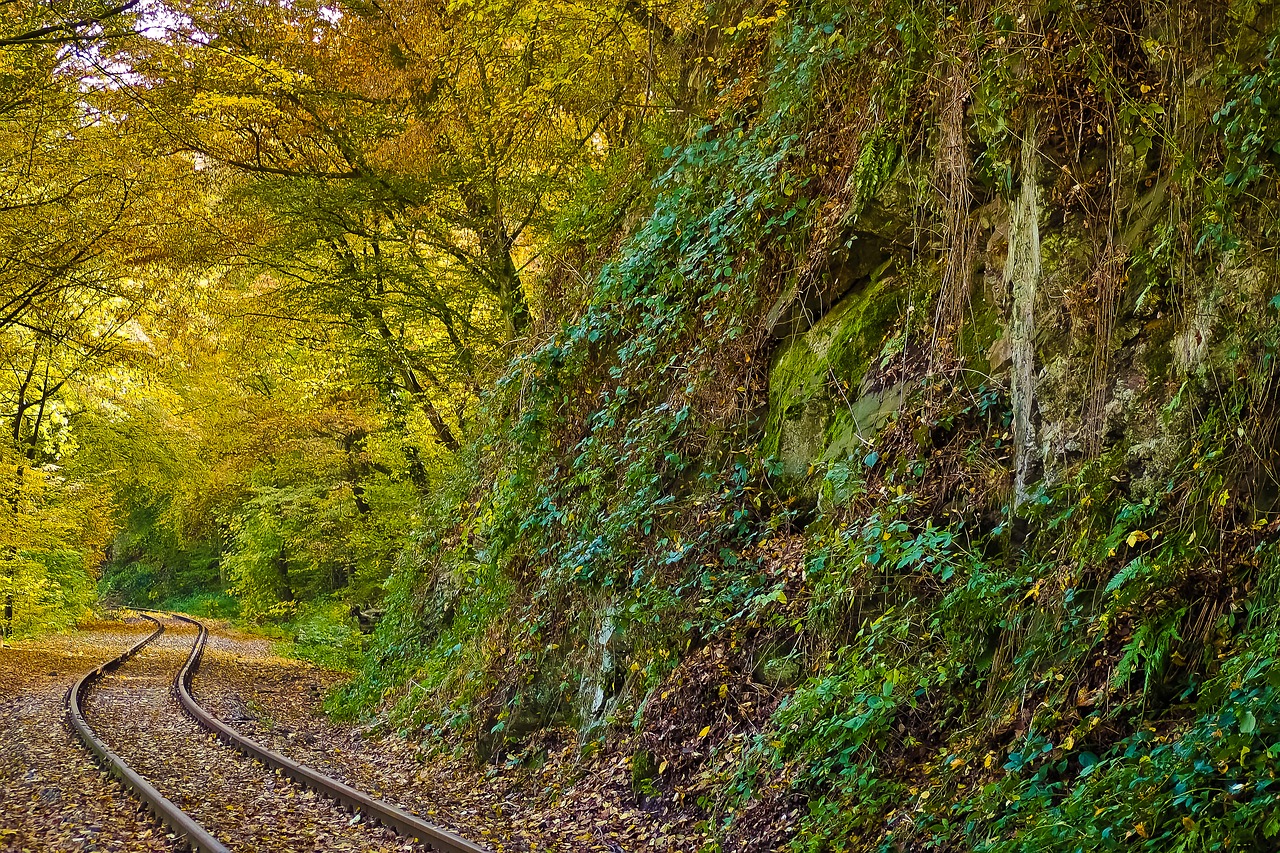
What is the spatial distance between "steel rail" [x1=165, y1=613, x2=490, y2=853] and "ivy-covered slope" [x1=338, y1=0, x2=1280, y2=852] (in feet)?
4.74

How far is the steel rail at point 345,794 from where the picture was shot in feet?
20.7

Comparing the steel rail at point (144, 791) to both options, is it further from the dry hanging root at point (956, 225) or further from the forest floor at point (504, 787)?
the dry hanging root at point (956, 225)

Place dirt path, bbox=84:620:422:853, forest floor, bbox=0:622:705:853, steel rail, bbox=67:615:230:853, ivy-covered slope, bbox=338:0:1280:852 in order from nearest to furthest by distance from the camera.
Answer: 1. ivy-covered slope, bbox=338:0:1280:852
2. steel rail, bbox=67:615:230:853
3. forest floor, bbox=0:622:705:853
4. dirt path, bbox=84:620:422:853

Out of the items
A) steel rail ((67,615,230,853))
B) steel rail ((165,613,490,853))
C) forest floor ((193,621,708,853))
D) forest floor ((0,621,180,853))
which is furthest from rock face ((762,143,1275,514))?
forest floor ((0,621,180,853))

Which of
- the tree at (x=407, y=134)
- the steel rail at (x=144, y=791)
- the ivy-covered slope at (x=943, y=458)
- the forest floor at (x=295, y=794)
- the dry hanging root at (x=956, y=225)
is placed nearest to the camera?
the ivy-covered slope at (x=943, y=458)

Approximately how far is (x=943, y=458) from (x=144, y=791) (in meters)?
6.88

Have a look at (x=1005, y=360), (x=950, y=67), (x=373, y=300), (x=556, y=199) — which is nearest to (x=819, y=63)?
(x=950, y=67)

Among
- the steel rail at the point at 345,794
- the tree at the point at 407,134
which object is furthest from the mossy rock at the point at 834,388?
the tree at the point at 407,134

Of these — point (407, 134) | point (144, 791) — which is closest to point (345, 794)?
point (144, 791)

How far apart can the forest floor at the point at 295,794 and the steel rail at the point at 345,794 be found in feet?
0.65

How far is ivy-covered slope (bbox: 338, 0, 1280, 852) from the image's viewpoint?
13.7ft

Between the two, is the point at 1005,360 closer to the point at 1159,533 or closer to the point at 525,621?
the point at 1159,533

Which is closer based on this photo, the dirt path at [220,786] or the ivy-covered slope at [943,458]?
the ivy-covered slope at [943,458]

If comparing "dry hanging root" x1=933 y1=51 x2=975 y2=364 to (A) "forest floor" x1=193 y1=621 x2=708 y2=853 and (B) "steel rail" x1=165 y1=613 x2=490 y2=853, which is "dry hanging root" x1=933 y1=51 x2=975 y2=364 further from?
(B) "steel rail" x1=165 y1=613 x2=490 y2=853
